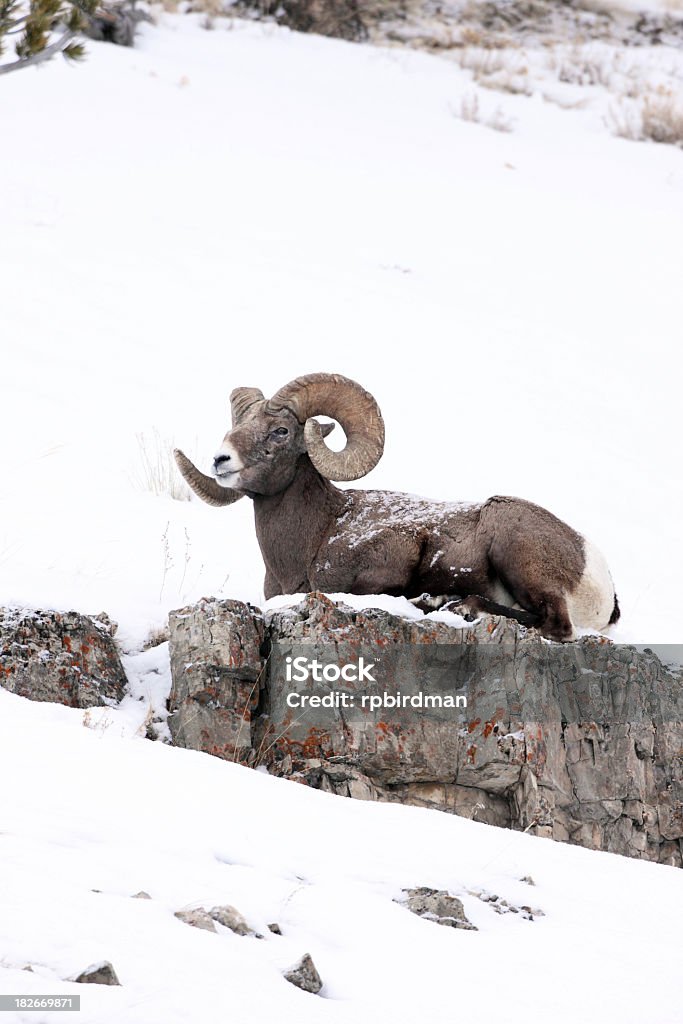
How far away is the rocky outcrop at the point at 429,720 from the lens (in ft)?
20.7

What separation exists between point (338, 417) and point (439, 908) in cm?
371

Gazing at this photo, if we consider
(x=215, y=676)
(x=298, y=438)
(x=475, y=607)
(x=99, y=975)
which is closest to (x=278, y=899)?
(x=99, y=975)

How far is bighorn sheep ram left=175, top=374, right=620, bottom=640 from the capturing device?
718cm

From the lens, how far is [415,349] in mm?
16422

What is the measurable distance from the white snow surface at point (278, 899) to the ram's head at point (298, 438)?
2.23 metres

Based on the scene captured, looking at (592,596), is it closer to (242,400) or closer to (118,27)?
(242,400)

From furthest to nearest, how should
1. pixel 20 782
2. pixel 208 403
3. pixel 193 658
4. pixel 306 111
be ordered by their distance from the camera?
pixel 306 111 → pixel 208 403 → pixel 193 658 → pixel 20 782

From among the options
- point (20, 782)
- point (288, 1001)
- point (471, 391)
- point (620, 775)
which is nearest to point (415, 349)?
point (471, 391)

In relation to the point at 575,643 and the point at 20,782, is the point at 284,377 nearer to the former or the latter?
the point at 575,643

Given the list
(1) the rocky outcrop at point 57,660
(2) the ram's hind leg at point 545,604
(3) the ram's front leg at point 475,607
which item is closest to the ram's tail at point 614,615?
(2) the ram's hind leg at point 545,604

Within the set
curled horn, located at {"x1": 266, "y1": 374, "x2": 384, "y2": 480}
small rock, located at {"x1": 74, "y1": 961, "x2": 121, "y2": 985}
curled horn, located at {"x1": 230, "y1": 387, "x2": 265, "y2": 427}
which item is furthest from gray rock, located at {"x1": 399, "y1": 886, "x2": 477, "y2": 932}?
Result: curled horn, located at {"x1": 230, "y1": 387, "x2": 265, "y2": 427}

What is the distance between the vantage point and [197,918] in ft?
12.5

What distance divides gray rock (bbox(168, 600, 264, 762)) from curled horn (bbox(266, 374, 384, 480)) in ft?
3.97

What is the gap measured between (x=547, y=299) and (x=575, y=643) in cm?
1229
